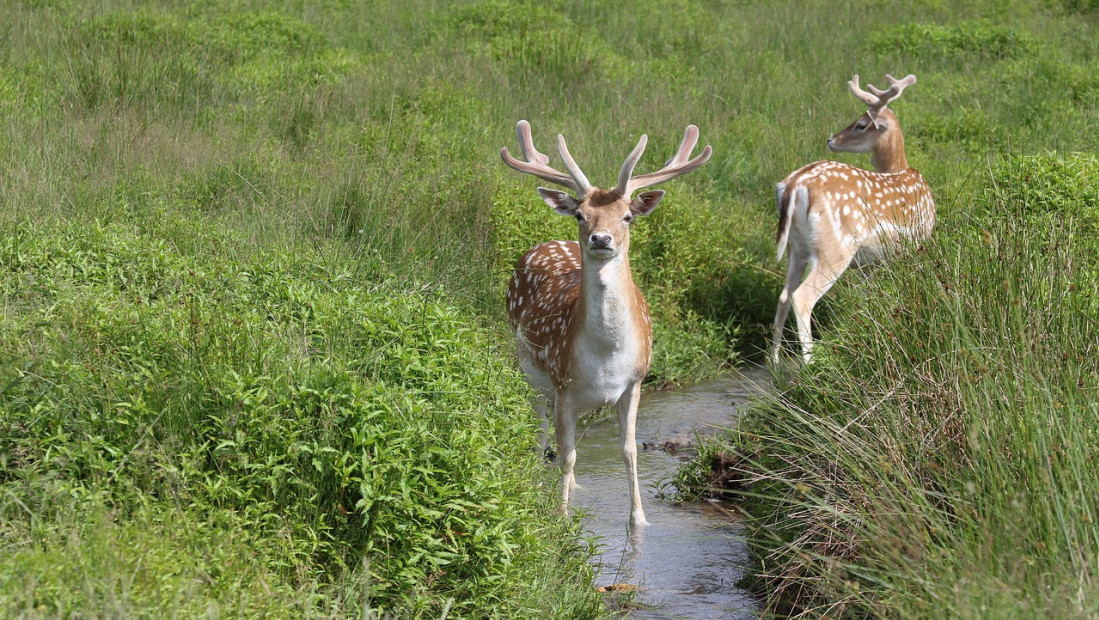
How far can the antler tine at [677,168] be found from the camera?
21.1 ft

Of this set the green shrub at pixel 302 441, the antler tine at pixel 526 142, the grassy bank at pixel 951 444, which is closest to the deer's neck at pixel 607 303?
the grassy bank at pixel 951 444

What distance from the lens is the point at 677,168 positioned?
6660mm

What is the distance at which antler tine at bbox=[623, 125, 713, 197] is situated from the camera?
645 centimetres

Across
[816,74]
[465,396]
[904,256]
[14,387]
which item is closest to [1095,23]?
[816,74]

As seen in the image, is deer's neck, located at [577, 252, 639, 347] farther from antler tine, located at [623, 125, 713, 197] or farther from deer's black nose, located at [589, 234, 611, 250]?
antler tine, located at [623, 125, 713, 197]

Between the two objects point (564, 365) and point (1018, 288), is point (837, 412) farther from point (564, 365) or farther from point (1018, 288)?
point (564, 365)

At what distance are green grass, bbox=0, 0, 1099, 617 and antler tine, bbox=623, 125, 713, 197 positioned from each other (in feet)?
3.33

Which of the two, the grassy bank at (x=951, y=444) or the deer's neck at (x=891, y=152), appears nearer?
the grassy bank at (x=951, y=444)

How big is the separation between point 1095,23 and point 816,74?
17.3ft

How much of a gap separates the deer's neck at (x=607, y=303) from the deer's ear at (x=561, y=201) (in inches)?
13.8

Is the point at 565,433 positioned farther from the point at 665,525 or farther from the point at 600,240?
the point at 600,240

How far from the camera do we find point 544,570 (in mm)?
4789

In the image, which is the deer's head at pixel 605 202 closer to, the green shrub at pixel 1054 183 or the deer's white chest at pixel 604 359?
the deer's white chest at pixel 604 359

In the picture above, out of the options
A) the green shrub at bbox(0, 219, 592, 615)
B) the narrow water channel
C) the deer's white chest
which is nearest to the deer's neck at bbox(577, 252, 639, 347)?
the deer's white chest
